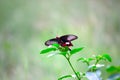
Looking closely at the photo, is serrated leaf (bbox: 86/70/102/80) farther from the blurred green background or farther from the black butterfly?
the blurred green background

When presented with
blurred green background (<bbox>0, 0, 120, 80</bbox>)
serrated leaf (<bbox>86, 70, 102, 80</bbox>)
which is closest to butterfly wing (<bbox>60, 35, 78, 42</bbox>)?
serrated leaf (<bbox>86, 70, 102, 80</bbox>)

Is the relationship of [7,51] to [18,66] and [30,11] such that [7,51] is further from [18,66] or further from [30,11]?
[30,11]

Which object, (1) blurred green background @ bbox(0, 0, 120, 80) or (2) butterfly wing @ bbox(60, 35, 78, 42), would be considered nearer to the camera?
(2) butterfly wing @ bbox(60, 35, 78, 42)

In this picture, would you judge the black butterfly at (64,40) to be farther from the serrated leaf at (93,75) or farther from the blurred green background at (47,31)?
the blurred green background at (47,31)

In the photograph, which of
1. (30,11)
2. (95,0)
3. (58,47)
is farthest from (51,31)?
(58,47)

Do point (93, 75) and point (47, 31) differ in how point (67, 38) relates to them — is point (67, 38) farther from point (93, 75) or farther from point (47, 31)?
point (47, 31)

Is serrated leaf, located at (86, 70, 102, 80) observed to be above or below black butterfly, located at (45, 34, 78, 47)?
below

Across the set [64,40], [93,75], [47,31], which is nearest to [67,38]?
[64,40]

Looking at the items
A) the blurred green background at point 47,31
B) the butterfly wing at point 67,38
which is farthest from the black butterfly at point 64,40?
the blurred green background at point 47,31
